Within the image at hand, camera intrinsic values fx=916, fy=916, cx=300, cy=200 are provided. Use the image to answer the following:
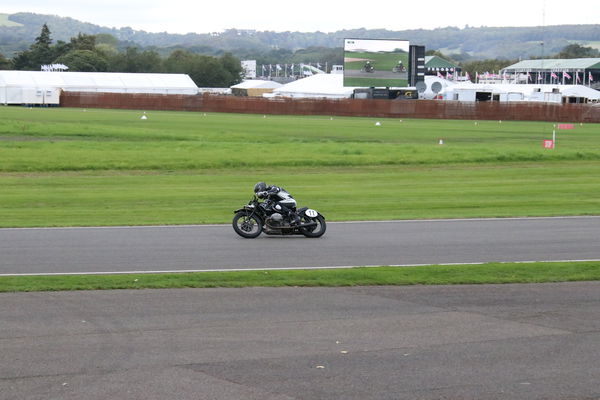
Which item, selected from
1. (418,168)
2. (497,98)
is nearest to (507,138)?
(418,168)

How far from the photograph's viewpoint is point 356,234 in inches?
788

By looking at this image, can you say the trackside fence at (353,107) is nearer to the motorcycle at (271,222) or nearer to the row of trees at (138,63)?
the motorcycle at (271,222)

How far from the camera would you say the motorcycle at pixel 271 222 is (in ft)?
63.3

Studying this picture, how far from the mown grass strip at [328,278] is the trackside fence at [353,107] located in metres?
70.2

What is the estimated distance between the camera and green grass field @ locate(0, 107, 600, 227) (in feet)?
81.0

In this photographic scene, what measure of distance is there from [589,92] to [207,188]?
349ft

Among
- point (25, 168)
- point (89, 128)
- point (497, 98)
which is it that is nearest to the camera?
point (25, 168)

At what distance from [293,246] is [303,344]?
7919mm

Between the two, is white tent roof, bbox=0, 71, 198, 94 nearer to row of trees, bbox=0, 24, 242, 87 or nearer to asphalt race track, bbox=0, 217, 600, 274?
row of trees, bbox=0, 24, 242, 87

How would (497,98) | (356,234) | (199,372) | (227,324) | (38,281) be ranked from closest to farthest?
(199,372) < (227,324) < (38,281) < (356,234) < (497,98)

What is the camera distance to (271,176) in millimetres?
34656

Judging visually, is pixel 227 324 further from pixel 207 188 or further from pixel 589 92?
pixel 589 92

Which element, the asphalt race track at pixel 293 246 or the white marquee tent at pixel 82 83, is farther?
the white marquee tent at pixel 82 83

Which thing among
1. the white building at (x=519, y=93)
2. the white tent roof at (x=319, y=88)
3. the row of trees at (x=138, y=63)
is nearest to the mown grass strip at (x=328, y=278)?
the white building at (x=519, y=93)
